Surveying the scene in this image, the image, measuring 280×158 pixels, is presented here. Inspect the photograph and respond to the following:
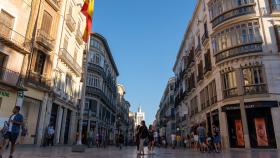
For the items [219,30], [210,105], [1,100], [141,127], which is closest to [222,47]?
[219,30]

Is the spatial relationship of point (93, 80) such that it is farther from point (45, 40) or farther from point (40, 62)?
point (45, 40)

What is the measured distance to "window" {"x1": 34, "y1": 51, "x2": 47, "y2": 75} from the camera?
68.3 ft

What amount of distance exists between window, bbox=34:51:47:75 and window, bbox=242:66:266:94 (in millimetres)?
17993

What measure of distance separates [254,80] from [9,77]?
1988 cm

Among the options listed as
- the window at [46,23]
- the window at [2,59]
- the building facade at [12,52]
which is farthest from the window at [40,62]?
the window at [2,59]

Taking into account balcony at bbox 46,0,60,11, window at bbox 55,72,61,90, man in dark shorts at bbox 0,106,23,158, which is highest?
balcony at bbox 46,0,60,11

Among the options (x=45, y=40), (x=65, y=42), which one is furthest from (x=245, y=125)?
(x=65, y=42)

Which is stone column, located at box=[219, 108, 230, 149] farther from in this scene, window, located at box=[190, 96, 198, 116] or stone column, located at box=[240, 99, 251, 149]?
window, located at box=[190, 96, 198, 116]

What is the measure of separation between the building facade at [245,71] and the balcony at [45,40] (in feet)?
52.3

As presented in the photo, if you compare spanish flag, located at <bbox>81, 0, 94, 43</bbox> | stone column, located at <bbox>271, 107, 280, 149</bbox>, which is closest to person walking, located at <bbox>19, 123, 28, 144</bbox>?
spanish flag, located at <bbox>81, 0, 94, 43</bbox>

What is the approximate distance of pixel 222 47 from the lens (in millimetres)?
23781

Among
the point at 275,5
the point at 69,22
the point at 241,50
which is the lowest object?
the point at 241,50

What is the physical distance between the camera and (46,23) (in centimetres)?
2189

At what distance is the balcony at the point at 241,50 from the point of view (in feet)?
69.6
